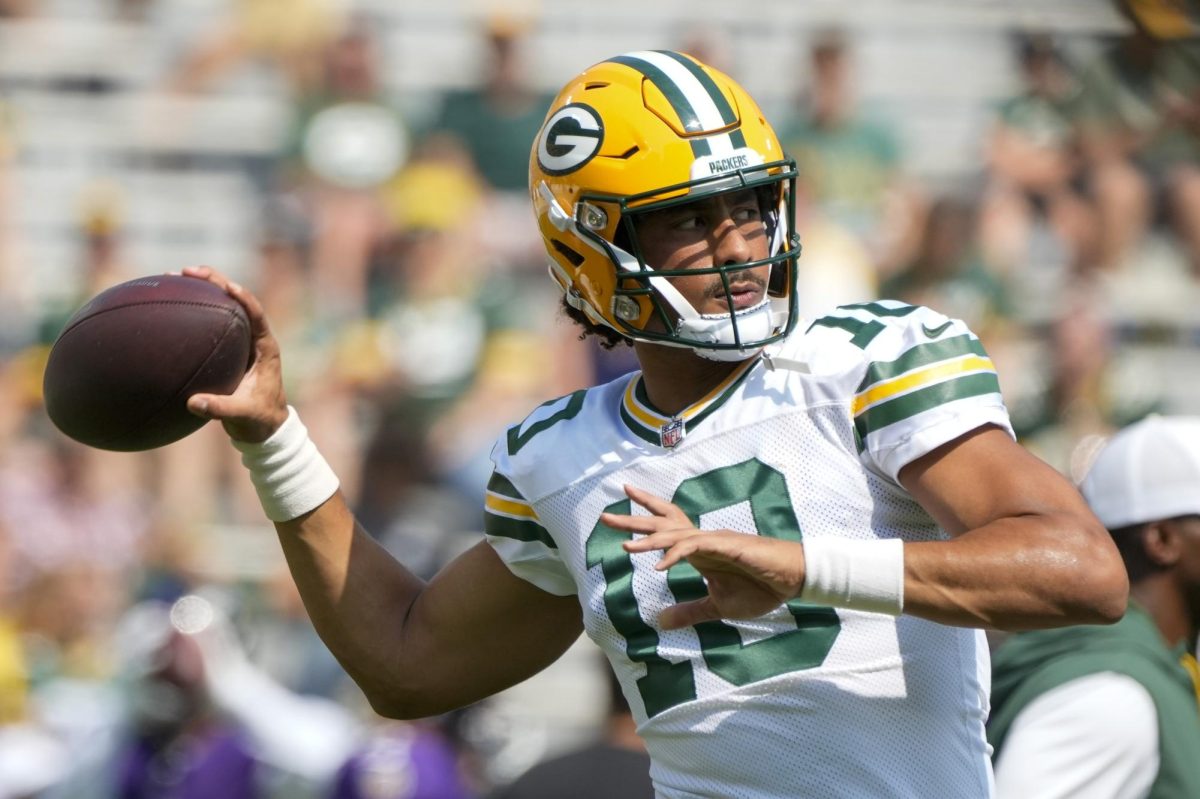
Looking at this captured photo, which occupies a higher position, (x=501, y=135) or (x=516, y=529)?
(x=516, y=529)

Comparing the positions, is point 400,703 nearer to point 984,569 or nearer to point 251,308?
point 251,308

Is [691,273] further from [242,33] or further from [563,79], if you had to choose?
[242,33]

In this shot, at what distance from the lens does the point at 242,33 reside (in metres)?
9.16

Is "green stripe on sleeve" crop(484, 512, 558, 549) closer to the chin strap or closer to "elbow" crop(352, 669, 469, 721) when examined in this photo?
"elbow" crop(352, 669, 469, 721)

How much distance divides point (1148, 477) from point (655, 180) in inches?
57.1

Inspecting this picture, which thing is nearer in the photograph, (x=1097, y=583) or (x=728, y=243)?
(x=1097, y=583)

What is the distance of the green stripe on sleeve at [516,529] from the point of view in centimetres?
310

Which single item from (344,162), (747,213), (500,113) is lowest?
(344,162)

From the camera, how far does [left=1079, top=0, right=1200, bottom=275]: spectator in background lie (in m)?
7.89

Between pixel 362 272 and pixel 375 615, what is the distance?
5044 millimetres

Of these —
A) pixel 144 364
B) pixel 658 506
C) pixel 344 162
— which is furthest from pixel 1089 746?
pixel 344 162

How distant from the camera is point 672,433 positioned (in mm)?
2898

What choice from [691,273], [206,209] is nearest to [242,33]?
[206,209]

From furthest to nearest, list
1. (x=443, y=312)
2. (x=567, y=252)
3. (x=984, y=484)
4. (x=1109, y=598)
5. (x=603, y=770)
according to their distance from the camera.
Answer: (x=443, y=312), (x=603, y=770), (x=567, y=252), (x=984, y=484), (x=1109, y=598)
